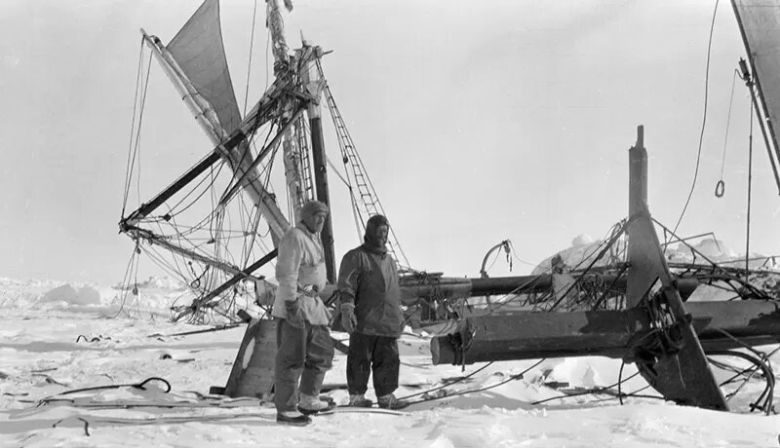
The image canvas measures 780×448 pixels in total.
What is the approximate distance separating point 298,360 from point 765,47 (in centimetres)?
544

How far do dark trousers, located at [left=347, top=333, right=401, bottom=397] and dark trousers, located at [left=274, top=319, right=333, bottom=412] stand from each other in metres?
0.32

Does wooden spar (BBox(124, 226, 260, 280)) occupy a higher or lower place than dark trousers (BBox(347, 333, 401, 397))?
higher

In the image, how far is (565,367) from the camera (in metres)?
6.48

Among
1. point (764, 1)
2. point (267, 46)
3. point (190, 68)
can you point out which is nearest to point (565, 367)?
point (764, 1)

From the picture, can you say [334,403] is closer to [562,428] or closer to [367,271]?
[367,271]

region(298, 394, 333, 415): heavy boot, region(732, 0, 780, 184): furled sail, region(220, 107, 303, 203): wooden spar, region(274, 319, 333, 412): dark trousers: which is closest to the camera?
region(274, 319, 333, 412): dark trousers

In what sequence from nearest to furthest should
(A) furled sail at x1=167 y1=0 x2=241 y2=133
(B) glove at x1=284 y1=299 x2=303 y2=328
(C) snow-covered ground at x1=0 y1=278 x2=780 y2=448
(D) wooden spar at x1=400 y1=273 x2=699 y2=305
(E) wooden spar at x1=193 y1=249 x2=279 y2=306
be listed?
(C) snow-covered ground at x1=0 y1=278 x2=780 y2=448 → (B) glove at x1=284 y1=299 x2=303 y2=328 → (D) wooden spar at x1=400 y1=273 x2=699 y2=305 → (E) wooden spar at x1=193 y1=249 x2=279 y2=306 → (A) furled sail at x1=167 y1=0 x2=241 y2=133

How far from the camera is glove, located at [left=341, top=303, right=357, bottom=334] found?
15.4 ft

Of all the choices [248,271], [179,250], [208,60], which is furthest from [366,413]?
[208,60]

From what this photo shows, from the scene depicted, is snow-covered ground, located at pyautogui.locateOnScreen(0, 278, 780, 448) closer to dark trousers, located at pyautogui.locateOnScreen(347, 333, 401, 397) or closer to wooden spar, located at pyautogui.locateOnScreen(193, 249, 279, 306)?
dark trousers, located at pyautogui.locateOnScreen(347, 333, 401, 397)

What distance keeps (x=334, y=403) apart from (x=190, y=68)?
60.1 feet

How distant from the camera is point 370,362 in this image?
4941 mm

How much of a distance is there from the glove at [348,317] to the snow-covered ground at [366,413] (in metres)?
0.70

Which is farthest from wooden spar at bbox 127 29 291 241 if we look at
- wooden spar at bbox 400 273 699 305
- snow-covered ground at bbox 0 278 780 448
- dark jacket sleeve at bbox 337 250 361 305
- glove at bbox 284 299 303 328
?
glove at bbox 284 299 303 328
